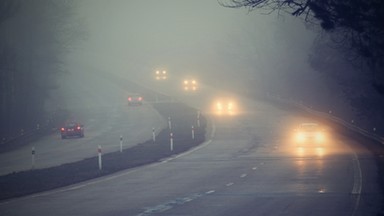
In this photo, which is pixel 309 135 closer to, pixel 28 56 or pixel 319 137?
pixel 319 137

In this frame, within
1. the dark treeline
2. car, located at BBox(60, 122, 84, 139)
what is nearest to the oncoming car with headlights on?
car, located at BBox(60, 122, 84, 139)

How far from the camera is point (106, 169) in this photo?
3206 cm

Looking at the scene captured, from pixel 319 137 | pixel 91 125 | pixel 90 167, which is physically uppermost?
pixel 91 125

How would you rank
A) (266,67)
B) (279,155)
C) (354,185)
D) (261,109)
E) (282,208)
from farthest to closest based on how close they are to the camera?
(266,67) → (261,109) → (279,155) → (354,185) → (282,208)

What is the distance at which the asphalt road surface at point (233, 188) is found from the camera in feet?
61.8

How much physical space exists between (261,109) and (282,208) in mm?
68203

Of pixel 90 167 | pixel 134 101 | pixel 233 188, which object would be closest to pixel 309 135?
pixel 90 167

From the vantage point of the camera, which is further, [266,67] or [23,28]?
[266,67]

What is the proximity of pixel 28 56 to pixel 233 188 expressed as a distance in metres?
54.8

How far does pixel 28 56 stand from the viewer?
75.2 metres

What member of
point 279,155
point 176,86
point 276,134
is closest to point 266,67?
point 176,86

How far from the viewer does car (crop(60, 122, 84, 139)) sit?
61100 millimetres

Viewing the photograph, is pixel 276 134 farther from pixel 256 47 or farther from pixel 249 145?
pixel 256 47

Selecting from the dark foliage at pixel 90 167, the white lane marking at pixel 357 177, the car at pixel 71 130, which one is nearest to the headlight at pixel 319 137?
the dark foliage at pixel 90 167
